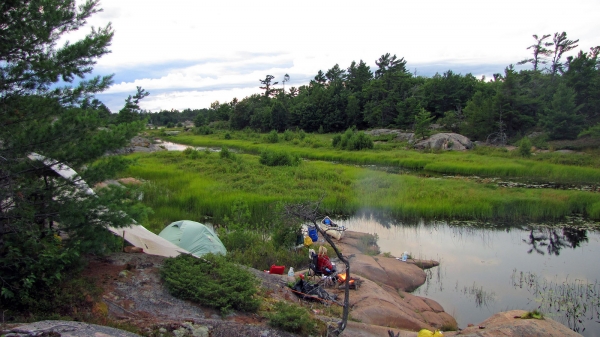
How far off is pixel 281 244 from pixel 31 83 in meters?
7.32

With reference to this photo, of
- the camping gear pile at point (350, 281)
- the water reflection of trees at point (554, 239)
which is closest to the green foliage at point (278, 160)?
the water reflection of trees at point (554, 239)

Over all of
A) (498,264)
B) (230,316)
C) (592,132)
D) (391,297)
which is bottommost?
(498,264)

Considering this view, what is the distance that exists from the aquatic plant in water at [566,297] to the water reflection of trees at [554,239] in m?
2.30

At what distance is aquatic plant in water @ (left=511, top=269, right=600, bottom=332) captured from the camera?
889 centimetres

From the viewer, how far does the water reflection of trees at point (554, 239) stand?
516 inches

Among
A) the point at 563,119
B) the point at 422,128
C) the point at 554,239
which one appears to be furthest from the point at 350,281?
the point at 422,128

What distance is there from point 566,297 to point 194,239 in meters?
9.07

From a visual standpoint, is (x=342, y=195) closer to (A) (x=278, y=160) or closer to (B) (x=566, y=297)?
(A) (x=278, y=160)

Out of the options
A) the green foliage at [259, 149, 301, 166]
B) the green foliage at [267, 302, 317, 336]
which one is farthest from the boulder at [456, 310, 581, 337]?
the green foliage at [259, 149, 301, 166]

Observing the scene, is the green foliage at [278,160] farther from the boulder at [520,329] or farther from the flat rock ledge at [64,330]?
the flat rock ledge at [64,330]

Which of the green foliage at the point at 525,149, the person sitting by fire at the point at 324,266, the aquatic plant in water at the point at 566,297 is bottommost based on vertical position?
the aquatic plant in water at the point at 566,297

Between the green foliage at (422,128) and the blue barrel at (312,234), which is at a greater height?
the green foliage at (422,128)

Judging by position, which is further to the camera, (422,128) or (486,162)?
(422,128)

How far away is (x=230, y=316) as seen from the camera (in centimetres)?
615
